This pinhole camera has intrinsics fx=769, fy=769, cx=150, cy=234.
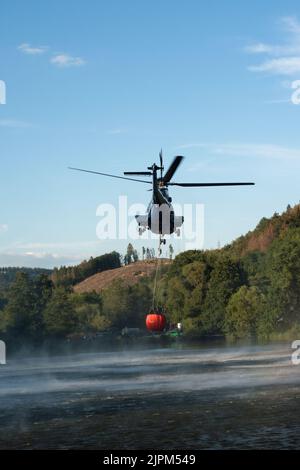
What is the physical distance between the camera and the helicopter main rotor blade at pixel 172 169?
45.3 metres

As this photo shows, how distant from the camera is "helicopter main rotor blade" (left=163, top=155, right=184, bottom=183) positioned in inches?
1783

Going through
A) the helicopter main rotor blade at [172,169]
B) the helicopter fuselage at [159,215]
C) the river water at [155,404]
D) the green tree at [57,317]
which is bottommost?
the river water at [155,404]

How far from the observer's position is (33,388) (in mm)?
88062

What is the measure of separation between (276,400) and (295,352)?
53.0 metres

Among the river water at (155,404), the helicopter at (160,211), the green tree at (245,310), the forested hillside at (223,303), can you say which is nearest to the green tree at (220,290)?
the forested hillside at (223,303)

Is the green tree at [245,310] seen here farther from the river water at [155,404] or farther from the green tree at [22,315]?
the river water at [155,404]

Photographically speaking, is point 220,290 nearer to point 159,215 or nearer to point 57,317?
point 57,317

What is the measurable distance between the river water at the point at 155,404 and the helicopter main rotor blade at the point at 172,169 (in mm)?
19712

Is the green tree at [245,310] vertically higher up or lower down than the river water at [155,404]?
higher up

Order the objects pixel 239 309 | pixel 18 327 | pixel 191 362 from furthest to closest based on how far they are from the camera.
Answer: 1. pixel 18 327
2. pixel 239 309
3. pixel 191 362

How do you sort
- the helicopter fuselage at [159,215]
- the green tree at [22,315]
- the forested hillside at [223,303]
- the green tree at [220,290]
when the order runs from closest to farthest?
1. the helicopter fuselage at [159,215]
2. the forested hillside at [223,303]
3. the green tree at [22,315]
4. the green tree at [220,290]
